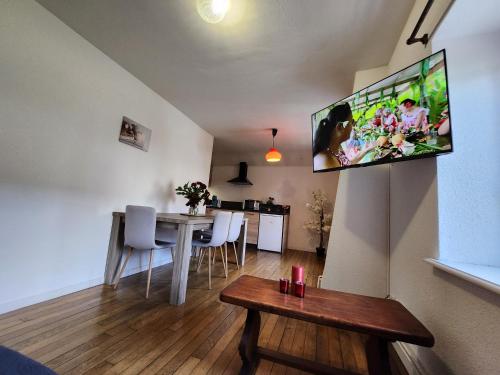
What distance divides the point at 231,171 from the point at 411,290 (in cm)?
537

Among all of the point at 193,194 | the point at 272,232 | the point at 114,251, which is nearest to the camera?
the point at 114,251

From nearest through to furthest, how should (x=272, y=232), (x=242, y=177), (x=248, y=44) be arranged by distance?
(x=248, y=44) → (x=272, y=232) → (x=242, y=177)

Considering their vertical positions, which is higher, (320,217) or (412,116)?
(412,116)

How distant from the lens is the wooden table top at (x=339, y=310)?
0.91 metres

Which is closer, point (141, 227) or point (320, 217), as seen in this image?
point (141, 227)

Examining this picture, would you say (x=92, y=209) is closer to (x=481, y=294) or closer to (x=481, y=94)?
(x=481, y=294)

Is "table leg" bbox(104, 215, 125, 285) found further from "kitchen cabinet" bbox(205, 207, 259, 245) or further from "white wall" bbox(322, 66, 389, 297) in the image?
"kitchen cabinet" bbox(205, 207, 259, 245)

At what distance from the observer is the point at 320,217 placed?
512 centimetres

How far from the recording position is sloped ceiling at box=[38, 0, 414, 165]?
5.22 ft

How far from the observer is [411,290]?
134 centimetres

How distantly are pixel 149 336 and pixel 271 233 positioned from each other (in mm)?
3688

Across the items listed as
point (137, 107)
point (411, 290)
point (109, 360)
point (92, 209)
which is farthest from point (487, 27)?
point (92, 209)

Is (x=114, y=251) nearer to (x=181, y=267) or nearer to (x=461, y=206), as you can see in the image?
(x=181, y=267)

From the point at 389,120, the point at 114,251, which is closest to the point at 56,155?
the point at 114,251
